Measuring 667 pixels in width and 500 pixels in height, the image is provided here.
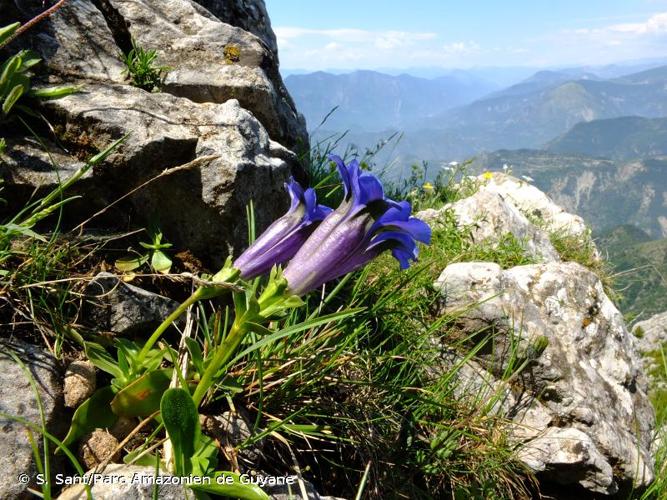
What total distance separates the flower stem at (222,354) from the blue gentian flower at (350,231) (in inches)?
9.2

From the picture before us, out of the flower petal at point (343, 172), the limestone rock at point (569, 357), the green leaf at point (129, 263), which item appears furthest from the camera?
the limestone rock at point (569, 357)

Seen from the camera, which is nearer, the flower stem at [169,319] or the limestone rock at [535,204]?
the flower stem at [169,319]

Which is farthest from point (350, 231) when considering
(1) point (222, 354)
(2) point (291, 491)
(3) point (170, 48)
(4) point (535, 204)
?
(4) point (535, 204)

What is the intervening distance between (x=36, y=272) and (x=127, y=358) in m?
0.49

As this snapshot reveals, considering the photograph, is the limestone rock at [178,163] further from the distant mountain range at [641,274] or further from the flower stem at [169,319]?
the distant mountain range at [641,274]

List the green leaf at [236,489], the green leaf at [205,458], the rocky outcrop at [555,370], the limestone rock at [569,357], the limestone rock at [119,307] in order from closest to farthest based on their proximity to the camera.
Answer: the green leaf at [236,489], the green leaf at [205,458], the limestone rock at [119,307], the rocky outcrop at [555,370], the limestone rock at [569,357]

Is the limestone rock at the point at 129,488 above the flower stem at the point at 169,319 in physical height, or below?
below

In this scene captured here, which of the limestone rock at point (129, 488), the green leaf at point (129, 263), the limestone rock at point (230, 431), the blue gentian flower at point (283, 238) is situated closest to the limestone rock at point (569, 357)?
the blue gentian flower at point (283, 238)

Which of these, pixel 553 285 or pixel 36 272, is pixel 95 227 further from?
pixel 553 285

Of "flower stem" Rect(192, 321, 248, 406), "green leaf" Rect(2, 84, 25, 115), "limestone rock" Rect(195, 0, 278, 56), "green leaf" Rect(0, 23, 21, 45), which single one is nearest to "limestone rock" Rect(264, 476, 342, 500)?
"flower stem" Rect(192, 321, 248, 406)

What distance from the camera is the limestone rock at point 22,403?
5.12ft

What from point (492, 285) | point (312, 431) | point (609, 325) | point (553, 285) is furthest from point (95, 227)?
point (609, 325)

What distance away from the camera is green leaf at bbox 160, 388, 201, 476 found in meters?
1.49

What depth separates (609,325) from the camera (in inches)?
159
